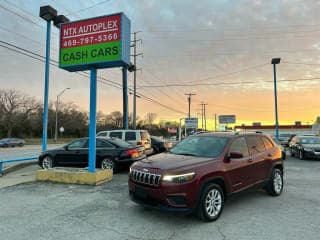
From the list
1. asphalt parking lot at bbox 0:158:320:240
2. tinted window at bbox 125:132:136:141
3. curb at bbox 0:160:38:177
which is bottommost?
asphalt parking lot at bbox 0:158:320:240

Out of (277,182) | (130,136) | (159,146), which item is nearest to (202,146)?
(277,182)

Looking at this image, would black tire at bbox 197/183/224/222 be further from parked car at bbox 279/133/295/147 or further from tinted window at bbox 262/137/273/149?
parked car at bbox 279/133/295/147

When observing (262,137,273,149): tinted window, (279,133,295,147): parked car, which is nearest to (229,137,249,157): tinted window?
(262,137,273,149): tinted window

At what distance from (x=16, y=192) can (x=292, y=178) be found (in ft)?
29.8

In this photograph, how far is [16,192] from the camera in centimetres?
850

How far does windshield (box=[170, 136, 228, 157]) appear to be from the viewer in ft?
21.4

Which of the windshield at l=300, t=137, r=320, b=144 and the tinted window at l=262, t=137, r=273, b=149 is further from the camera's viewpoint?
the windshield at l=300, t=137, r=320, b=144

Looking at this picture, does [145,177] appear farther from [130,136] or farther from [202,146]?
[130,136]

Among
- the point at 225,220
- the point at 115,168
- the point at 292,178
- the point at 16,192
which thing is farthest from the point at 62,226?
the point at 292,178

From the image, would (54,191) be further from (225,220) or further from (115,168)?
(225,220)

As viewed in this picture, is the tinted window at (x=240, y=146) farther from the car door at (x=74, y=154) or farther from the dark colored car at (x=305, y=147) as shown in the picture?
the dark colored car at (x=305, y=147)

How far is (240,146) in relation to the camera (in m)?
7.00

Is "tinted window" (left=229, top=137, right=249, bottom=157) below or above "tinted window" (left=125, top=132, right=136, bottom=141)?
below

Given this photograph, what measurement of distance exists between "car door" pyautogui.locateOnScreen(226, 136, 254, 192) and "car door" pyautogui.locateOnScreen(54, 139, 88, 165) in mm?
7364
